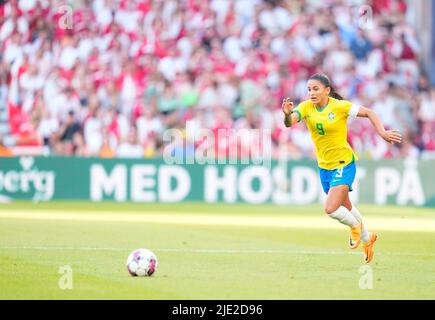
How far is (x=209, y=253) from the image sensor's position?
569 inches

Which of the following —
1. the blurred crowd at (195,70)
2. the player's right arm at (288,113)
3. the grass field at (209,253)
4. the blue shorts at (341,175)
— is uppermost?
the blurred crowd at (195,70)

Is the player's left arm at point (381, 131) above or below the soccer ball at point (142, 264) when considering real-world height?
above

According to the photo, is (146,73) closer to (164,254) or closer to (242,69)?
(242,69)

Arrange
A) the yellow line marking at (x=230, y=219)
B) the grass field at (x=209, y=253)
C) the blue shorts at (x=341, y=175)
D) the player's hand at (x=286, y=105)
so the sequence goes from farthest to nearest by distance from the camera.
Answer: the yellow line marking at (x=230, y=219) → the blue shorts at (x=341, y=175) → the player's hand at (x=286, y=105) → the grass field at (x=209, y=253)

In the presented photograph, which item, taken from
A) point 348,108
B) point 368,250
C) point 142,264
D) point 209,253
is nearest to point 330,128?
point 348,108

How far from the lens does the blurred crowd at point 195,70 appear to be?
26000mm

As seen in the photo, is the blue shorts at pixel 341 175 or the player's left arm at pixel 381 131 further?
the blue shorts at pixel 341 175

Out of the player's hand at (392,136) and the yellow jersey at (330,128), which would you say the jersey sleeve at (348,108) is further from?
Result: the player's hand at (392,136)

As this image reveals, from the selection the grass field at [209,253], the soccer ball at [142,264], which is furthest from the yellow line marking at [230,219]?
the soccer ball at [142,264]

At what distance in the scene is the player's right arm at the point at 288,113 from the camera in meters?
13.1

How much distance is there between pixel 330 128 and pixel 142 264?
3.52 meters

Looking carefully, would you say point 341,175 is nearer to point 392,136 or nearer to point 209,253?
point 392,136

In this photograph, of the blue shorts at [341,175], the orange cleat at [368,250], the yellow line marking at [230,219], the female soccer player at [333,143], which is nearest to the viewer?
the orange cleat at [368,250]

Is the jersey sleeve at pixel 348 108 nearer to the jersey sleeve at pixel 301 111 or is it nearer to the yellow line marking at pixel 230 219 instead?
the jersey sleeve at pixel 301 111
